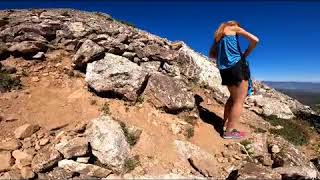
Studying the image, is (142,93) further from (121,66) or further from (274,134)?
(274,134)

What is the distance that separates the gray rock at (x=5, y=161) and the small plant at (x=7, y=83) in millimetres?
2996

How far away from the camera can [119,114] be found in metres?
10.7

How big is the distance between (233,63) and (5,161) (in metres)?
6.16

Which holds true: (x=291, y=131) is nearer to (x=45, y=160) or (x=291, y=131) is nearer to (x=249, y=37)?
(x=249, y=37)

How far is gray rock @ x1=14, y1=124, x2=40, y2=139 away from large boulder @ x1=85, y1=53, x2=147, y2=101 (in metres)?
2.39

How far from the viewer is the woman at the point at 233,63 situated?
10.7m

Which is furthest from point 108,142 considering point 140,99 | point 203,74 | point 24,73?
point 203,74

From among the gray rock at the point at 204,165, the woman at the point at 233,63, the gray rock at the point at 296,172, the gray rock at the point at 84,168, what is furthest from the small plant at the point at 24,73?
the gray rock at the point at 296,172

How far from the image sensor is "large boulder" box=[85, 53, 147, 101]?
11.6 metres

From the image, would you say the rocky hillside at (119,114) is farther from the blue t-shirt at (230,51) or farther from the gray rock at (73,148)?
the blue t-shirt at (230,51)

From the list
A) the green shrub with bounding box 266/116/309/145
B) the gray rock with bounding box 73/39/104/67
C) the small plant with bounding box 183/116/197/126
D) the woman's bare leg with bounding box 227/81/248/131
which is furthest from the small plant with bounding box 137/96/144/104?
the green shrub with bounding box 266/116/309/145

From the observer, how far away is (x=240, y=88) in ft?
35.5

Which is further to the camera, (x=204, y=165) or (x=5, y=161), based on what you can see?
(x=204, y=165)

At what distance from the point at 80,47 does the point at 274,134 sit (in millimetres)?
7004
